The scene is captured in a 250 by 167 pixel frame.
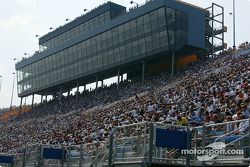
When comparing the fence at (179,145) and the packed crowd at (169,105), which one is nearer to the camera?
the fence at (179,145)

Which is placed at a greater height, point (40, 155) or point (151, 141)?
point (151, 141)

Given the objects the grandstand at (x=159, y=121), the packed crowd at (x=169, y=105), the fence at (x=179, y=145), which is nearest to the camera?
the fence at (x=179, y=145)

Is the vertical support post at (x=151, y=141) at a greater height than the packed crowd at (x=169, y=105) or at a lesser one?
lesser

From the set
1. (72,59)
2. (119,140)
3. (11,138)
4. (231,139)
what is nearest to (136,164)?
(119,140)

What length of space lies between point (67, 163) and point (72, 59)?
47.1m

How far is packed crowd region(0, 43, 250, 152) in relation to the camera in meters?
16.3

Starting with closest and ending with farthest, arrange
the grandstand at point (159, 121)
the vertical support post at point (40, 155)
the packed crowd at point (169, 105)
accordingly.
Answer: the grandstand at point (159, 121) → the packed crowd at point (169, 105) → the vertical support post at point (40, 155)

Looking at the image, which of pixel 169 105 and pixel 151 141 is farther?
pixel 169 105

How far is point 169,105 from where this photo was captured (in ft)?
79.2

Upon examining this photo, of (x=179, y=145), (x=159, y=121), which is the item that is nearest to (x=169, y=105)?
(x=159, y=121)

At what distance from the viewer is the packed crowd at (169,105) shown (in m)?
16.3

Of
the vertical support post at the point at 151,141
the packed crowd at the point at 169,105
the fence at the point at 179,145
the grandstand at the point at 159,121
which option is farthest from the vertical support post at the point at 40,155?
the vertical support post at the point at 151,141

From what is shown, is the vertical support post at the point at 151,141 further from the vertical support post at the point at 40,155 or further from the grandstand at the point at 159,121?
the vertical support post at the point at 40,155

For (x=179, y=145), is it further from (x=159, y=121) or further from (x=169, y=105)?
(x=169, y=105)
